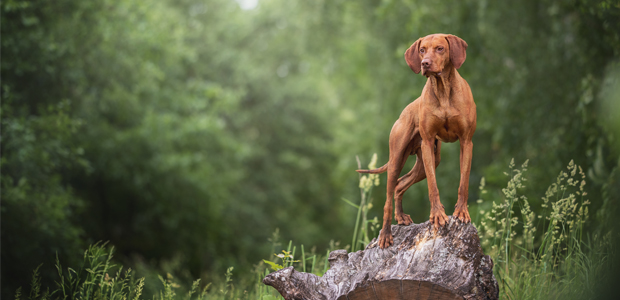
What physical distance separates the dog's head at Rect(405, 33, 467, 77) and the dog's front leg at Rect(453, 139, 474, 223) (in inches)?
18.5

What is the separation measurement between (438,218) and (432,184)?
0.67 ft

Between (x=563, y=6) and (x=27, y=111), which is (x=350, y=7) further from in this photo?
(x=27, y=111)

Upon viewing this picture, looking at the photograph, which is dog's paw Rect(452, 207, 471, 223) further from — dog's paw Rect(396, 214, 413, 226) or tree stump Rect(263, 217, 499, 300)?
dog's paw Rect(396, 214, 413, 226)

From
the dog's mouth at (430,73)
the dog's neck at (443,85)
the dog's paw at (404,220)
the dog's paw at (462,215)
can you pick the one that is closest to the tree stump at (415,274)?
the dog's paw at (462,215)

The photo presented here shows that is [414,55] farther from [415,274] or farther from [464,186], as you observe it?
[415,274]

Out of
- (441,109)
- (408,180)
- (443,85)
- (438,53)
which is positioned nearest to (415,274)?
(408,180)

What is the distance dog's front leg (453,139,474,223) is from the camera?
2.78 metres

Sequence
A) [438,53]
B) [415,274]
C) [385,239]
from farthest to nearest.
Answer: [385,239] < [438,53] < [415,274]

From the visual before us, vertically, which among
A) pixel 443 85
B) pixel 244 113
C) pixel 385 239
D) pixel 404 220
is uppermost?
pixel 244 113

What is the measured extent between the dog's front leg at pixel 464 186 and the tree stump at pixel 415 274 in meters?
0.04

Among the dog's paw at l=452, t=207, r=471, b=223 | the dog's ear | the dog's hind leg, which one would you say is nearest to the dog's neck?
the dog's ear

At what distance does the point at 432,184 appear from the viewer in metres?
2.89

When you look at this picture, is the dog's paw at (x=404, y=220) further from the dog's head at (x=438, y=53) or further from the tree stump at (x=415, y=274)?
the dog's head at (x=438, y=53)

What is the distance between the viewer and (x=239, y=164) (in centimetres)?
1414
